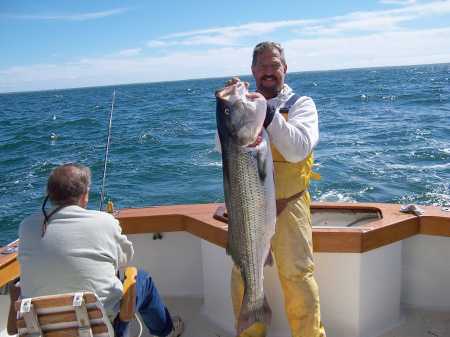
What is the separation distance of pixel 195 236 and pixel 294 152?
1.78 meters

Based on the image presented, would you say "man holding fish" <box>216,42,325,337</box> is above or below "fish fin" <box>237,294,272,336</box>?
above

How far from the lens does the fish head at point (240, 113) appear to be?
2.19 m

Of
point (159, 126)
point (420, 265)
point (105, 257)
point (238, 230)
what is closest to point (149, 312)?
point (105, 257)

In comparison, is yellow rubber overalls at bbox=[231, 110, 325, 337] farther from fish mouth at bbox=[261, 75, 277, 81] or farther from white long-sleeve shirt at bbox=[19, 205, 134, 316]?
white long-sleeve shirt at bbox=[19, 205, 134, 316]

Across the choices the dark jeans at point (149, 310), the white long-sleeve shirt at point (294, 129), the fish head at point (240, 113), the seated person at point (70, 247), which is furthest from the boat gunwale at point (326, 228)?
the fish head at point (240, 113)

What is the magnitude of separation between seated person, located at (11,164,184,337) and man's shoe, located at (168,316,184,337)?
1.07m

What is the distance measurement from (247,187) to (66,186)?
939 mm

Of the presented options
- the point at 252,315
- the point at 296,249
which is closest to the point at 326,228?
the point at 296,249

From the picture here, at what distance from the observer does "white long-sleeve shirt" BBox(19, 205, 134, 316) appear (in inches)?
91.0

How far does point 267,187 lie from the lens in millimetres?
2404

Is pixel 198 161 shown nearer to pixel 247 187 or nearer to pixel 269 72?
pixel 269 72

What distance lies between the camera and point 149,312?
10.2 ft

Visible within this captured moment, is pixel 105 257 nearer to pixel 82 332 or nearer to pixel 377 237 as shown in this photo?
pixel 82 332

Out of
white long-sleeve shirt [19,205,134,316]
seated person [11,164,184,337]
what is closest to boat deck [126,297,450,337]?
seated person [11,164,184,337]
